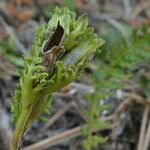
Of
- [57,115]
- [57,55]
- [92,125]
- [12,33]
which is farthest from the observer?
[12,33]

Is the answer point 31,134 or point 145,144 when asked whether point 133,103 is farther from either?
point 31,134

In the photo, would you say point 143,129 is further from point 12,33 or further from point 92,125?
point 12,33

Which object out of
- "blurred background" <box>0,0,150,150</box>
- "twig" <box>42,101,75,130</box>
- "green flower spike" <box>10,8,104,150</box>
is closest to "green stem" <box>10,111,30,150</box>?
"green flower spike" <box>10,8,104,150</box>

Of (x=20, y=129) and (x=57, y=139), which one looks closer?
(x=20, y=129)

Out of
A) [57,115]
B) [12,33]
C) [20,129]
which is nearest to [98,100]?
[57,115]

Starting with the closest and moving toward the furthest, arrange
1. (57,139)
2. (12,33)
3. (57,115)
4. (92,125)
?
(92,125), (57,139), (57,115), (12,33)
